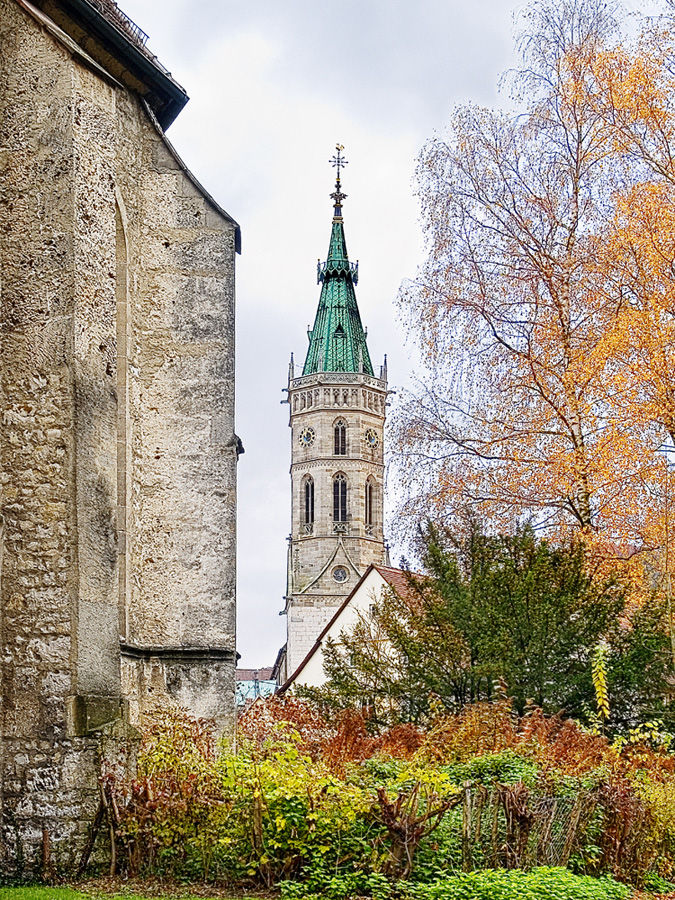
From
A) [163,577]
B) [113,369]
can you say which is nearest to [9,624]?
[113,369]

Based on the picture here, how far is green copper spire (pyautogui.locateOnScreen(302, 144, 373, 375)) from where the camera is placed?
100750 mm

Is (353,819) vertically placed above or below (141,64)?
below

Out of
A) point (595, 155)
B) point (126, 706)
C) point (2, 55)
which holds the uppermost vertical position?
point (595, 155)

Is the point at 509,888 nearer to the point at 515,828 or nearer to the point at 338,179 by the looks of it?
the point at 515,828

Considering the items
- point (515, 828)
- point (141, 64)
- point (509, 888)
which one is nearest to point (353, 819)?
point (509, 888)

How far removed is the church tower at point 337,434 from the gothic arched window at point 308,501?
8 centimetres

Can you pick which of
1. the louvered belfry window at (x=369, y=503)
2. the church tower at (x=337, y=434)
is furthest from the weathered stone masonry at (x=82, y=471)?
the louvered belfry window at (x=369, y=503)

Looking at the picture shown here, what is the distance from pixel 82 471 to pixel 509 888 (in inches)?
175

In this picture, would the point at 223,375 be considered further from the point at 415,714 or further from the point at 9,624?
the point at 415,714

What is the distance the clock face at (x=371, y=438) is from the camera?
10175 cm

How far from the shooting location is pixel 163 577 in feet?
42.4

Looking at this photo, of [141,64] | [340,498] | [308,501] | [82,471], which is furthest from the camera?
[308,501]

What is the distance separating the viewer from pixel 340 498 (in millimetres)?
99625

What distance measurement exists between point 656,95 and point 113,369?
41.9 ft
